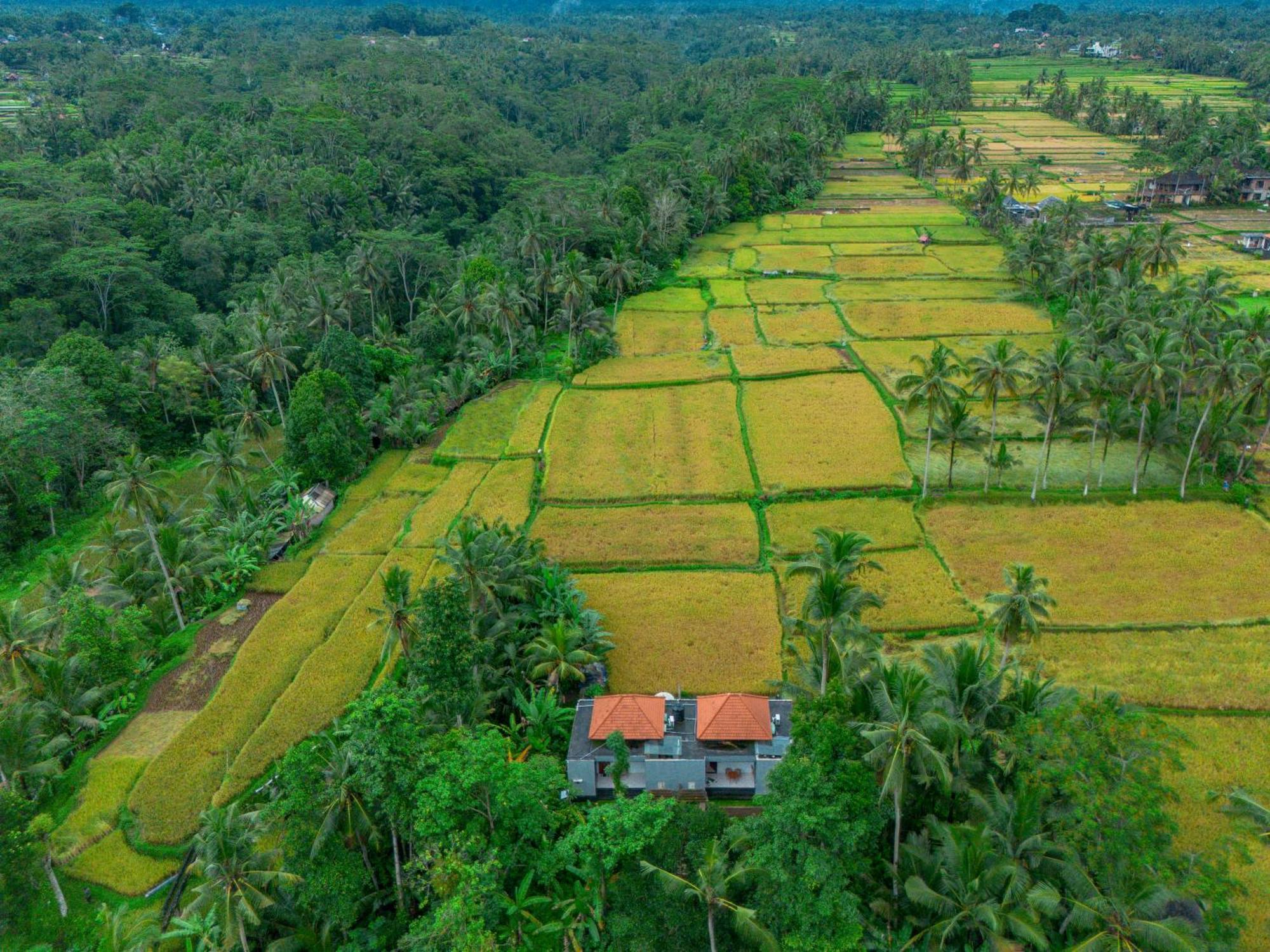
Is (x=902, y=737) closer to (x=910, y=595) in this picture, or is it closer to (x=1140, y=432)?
(x=910, y=595)

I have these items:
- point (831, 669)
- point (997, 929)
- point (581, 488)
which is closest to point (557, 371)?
point (581, 488)

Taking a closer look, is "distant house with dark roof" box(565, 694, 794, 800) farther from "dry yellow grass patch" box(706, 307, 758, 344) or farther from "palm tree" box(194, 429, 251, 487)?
"dry yellow grass patch" box(706, 307, 758, 344)

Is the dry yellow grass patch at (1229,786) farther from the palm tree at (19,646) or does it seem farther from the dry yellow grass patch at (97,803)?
the palm tree at (19,646)

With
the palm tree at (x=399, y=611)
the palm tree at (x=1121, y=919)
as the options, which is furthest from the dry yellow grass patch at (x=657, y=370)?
the palm tree at (x=1121, y=919)

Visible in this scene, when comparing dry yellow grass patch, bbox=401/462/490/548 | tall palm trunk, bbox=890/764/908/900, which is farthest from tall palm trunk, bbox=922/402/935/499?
dry yellow grass patch, bbox=401/462/490/548

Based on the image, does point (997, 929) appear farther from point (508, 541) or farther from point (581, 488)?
point (581, 488)
